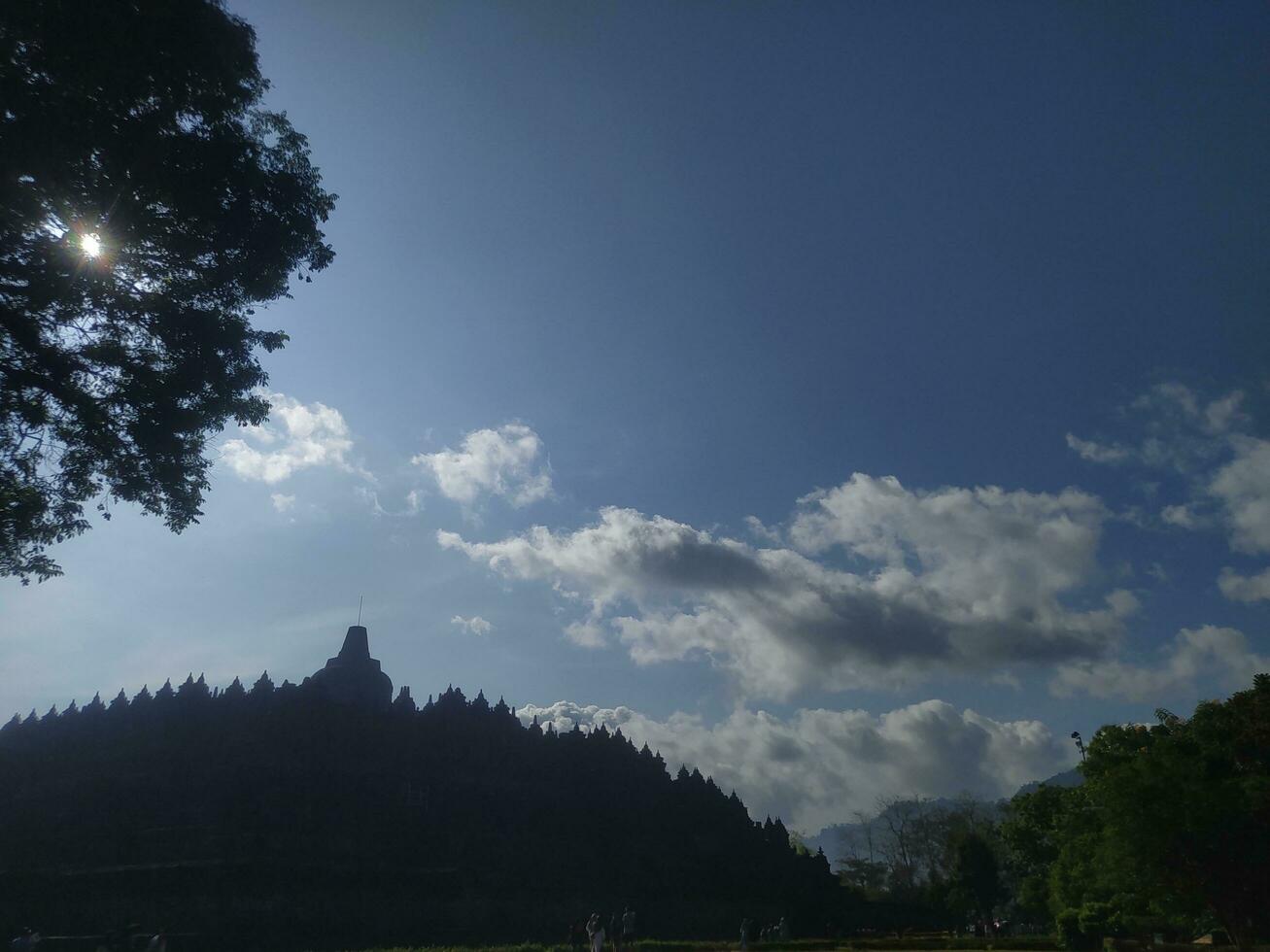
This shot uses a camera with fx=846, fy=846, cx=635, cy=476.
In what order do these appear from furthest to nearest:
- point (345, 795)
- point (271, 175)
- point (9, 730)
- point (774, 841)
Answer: point (774, 841) < point (9, 730) < point (345, 795) < point (271, 175)

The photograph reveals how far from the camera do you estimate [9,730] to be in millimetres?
58344

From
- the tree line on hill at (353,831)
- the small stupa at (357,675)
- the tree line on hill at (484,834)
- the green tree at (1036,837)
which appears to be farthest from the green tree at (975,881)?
the small stupa at (357,675)

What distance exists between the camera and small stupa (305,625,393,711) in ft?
209

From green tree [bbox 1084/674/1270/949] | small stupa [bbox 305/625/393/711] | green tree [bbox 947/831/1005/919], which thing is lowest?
green tree [bbox 947/831/1005/919]

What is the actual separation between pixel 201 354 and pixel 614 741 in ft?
177

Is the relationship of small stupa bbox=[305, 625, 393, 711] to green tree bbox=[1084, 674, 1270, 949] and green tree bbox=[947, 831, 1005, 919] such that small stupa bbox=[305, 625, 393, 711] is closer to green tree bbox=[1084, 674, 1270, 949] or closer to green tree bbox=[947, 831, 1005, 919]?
green tree bbox=[947, 831, 1005, 919]

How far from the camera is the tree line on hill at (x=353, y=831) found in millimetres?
39281

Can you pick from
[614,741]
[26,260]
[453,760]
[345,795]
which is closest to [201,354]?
[26,260]

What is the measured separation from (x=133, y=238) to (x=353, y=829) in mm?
36711

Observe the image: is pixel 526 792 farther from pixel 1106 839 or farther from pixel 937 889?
pixel 1106 839

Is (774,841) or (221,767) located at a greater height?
(221,767)

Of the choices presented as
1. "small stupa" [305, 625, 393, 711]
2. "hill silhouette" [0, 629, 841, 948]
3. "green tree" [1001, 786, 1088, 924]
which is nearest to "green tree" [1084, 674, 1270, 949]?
"green tree" [1001, 786, 1088, 924]

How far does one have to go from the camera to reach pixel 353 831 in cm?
4472

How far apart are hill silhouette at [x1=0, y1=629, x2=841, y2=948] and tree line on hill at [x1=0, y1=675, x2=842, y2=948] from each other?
0.13m
